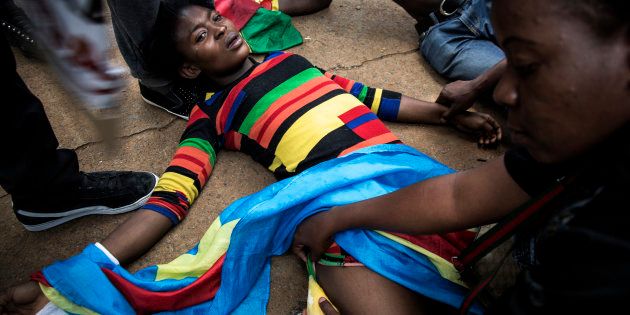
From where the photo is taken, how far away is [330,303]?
123cm

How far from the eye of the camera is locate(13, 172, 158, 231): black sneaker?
1.46 meters

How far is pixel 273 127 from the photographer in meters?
1.65

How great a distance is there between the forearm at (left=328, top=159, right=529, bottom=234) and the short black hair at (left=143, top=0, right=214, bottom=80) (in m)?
1.12

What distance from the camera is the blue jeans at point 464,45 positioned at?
203 centimetres

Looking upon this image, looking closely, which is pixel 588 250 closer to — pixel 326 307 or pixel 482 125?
pixel 326 307

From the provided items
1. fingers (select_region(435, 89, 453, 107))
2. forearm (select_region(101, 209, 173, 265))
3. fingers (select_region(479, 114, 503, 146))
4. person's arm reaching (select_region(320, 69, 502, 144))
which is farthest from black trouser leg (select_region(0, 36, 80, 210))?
fingers (select_region(479, 114, 503, 146))

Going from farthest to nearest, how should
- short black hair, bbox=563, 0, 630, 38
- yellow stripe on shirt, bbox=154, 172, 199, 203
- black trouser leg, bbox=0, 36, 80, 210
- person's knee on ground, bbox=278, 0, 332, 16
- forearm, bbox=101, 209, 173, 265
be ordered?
person's knee on ground, bbox=278, 0, 332, 16 → yellow stripe on shirt, bbox=154, 172, 199, 203 → forearm, bbox=101, 209, 173, 265 → black trouser leg, bbox=0, 36, 80, 210 → short black hair, bbox=563, 0, 630, 38

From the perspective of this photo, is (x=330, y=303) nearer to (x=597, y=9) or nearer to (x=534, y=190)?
(x=534, y=190)

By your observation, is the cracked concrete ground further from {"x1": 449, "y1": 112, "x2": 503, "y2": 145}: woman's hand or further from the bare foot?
the bare foot

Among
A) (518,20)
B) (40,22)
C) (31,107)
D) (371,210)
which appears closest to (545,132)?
(518,20)

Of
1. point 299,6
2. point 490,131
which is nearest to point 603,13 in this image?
point 490,131

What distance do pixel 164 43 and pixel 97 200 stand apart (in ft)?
2.24

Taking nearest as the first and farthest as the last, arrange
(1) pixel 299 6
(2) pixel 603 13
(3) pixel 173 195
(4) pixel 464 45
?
(2) pixel 603 13 → (3) pixel 173 195 → (4) pixel 464 45 → (1) pixel 299 6

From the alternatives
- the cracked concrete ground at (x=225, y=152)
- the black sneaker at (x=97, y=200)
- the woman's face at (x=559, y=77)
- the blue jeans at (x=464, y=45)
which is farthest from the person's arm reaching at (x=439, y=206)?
the blue jeans at (x=464, y=45)
